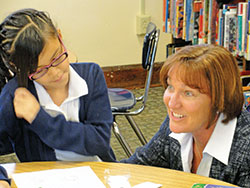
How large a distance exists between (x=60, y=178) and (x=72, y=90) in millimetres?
347

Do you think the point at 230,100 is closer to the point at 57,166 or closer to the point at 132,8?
the point at 57,166

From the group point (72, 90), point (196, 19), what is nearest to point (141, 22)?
point (196, 19)

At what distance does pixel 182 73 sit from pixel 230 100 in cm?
16

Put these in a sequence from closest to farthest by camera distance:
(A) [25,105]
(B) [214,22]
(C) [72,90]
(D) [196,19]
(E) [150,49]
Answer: (A) [25,105] < (C) [72,90] < (E) [150,49] < (B) [214,22] < (D) [196,19]

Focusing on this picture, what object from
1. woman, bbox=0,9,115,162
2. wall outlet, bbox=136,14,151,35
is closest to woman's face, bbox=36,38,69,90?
woman, bbox=0,9,115,162

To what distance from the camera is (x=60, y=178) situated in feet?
4.47

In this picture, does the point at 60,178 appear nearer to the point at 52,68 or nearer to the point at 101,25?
the point at 52,68

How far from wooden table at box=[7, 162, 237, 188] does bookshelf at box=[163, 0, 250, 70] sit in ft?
5.50

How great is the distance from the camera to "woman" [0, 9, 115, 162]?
1.42 m

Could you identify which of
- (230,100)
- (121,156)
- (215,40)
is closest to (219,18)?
(215,40)

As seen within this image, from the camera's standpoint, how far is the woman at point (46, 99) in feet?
4.67

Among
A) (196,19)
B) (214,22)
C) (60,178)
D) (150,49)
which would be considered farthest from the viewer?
(196,19)

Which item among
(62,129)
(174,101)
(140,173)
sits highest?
(174,101)

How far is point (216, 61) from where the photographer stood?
135 cm
